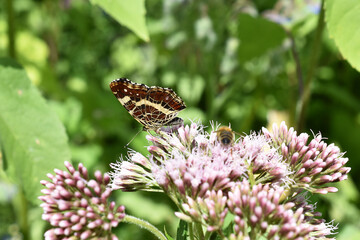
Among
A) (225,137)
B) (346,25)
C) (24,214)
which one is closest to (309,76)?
(346,25)

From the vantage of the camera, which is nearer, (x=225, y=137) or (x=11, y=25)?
(x=225, y=137)

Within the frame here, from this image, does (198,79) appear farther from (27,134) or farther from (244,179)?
(244,179)

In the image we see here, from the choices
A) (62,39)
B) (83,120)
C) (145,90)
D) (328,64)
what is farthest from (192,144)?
(62,39)

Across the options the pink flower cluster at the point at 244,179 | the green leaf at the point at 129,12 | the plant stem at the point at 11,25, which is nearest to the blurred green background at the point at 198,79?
the plant stem at the point at 11,25

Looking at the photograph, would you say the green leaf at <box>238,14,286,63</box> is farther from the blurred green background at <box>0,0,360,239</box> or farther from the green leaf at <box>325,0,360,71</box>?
the green leaf at <box>325,0,360,71</box>

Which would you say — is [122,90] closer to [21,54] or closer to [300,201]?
[300,201]

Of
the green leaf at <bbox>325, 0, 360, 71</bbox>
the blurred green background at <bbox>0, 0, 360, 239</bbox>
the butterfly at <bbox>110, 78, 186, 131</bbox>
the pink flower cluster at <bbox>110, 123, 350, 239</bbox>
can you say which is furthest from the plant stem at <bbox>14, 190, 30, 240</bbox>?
the green leaf at <bbox>325, 0, 360, 71</bbox>

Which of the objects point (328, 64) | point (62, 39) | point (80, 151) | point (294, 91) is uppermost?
point (62, 39)
